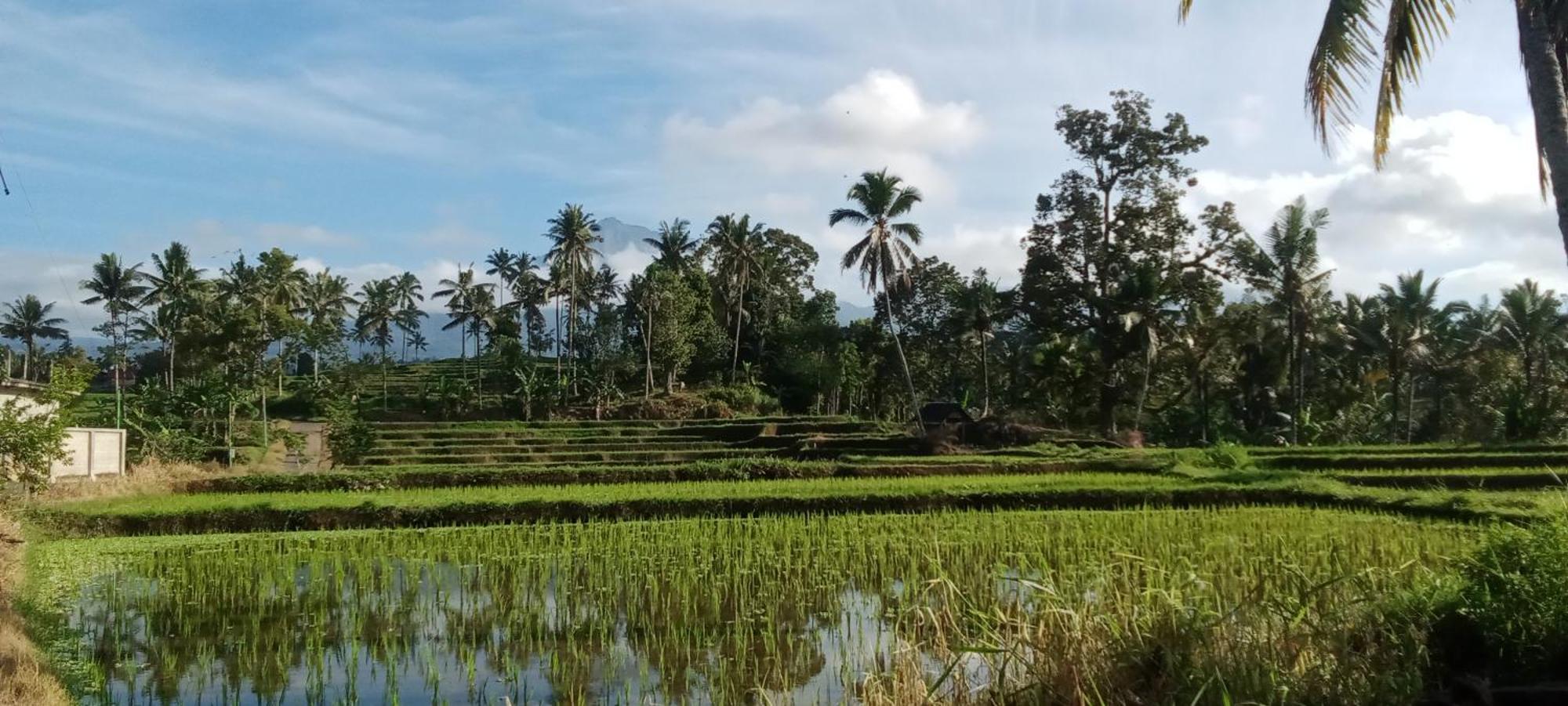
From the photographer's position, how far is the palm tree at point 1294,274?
3184 centimetres

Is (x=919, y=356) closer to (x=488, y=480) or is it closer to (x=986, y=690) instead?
(x=488, y=480)

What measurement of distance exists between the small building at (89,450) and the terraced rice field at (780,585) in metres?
2.61

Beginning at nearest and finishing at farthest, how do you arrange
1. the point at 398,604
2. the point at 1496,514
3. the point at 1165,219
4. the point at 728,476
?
the point at 398,604
the point at 1496,514
the point at 728,476
the point at 1165,219

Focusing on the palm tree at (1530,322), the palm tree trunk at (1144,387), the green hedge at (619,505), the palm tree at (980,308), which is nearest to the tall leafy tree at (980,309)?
the palm tree at (980,308)

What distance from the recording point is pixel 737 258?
163 ft

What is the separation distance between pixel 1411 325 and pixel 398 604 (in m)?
35.0

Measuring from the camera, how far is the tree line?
3391 centimetres

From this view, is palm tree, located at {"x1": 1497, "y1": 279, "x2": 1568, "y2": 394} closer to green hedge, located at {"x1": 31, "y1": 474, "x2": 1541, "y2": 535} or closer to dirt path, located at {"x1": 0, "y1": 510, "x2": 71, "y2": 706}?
green hedge, located at {"x1": 31, "y1": 474, "x2": 1541, "y2": 535}

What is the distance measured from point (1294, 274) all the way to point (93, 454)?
3189 centimetres

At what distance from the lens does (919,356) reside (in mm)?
48781

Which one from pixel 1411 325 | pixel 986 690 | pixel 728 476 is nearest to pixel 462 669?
pixel 986 690

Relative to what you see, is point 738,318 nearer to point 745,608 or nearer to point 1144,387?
point 1144,387

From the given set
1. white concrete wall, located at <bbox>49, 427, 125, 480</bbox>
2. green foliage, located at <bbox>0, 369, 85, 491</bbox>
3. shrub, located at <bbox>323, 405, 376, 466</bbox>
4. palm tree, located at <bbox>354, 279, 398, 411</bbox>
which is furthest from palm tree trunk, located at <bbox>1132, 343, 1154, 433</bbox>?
palm tree, located at <bbox>354, 279, 398, 411</bbox>

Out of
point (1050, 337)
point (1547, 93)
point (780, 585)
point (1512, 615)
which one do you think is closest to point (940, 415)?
point (1050, 337)
